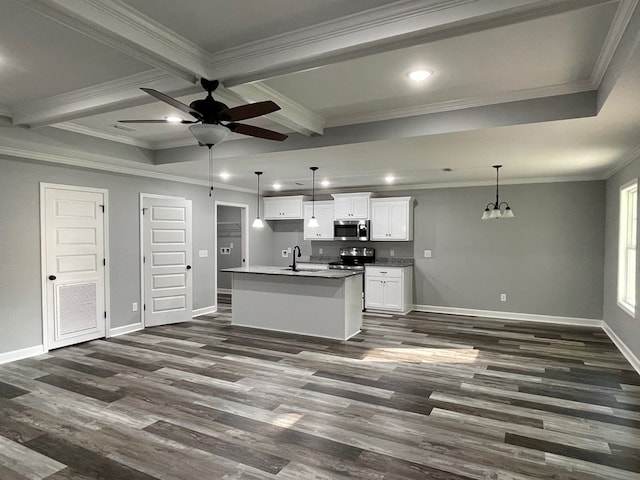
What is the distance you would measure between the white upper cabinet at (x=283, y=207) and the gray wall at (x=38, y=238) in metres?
1.73

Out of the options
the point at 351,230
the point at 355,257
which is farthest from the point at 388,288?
the point at 351,230

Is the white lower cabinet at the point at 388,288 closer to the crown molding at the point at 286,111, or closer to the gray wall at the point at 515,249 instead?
the gray wall at the point at 515,249

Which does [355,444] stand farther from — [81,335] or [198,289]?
[198,289]

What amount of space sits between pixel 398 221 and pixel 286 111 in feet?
14.2

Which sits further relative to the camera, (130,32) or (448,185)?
(448,185)

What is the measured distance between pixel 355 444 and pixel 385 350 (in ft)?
7.46

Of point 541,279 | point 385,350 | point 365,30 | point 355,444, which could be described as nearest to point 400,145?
point 365,30

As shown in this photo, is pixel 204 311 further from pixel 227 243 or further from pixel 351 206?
pixel 351 206

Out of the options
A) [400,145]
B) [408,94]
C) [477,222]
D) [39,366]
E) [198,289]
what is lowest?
[39,366]

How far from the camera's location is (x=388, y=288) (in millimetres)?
7266

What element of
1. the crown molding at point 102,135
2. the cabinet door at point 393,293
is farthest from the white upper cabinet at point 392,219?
the crown molding at point 102,135

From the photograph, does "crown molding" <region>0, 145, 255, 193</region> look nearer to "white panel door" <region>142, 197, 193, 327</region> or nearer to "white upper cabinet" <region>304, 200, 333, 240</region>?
"white panel door" <region>142, 197, 193, 327</region>

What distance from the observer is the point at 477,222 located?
23.4ft

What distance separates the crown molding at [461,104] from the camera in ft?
10.4
